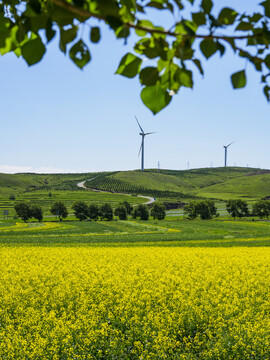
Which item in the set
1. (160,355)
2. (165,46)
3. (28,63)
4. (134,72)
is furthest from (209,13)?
(160,355)

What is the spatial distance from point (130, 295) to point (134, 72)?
11.3m

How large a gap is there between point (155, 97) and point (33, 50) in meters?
0.59

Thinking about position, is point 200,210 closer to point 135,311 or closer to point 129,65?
point 135,311

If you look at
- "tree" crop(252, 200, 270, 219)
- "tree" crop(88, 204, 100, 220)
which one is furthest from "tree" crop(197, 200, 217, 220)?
"tree" crop(88, 204, 100, 220)

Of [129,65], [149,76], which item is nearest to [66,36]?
[129,65]

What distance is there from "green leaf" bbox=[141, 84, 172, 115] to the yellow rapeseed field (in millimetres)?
7446

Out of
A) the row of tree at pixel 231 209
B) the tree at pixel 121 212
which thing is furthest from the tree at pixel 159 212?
the tree at pixel 121 212

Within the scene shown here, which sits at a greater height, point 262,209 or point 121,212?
point 262,209

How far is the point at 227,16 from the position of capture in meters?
1.27

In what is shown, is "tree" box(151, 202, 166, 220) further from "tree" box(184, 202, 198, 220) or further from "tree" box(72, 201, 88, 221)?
"tree" box(72, 201, 88, 221)

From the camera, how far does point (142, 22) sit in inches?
49.4

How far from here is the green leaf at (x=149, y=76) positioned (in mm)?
1367

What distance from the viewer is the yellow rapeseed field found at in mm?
7789

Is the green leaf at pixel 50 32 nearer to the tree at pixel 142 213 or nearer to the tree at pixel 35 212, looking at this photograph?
the tree at pixel 35 212
